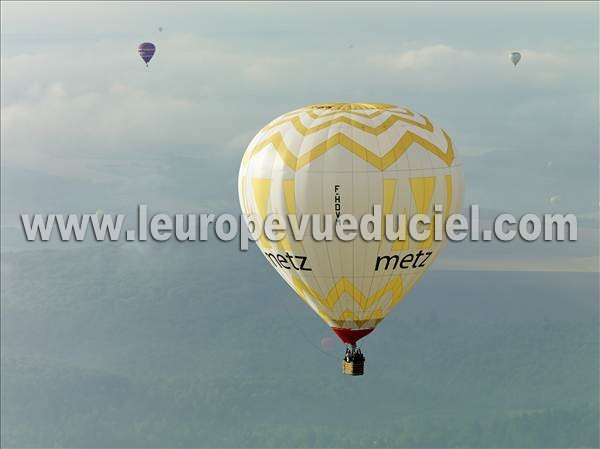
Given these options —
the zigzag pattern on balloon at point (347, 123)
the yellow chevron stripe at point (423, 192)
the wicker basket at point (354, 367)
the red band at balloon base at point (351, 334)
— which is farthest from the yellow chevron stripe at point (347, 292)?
the zigzag pattern on balloon at point (347, 123)

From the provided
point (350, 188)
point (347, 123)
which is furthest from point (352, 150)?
point (350, 188)

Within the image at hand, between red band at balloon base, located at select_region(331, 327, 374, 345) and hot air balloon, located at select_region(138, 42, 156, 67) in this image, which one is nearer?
red band at balloon base, located at select_region(331, 327, 374, 345)

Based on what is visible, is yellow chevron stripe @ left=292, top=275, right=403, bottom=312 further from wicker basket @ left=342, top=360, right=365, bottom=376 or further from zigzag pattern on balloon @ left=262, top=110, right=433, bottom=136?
zigzag pattern on balloon @ left=262, top=110, right=433, bottom=136

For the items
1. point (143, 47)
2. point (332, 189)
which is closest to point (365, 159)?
point (332, 189)

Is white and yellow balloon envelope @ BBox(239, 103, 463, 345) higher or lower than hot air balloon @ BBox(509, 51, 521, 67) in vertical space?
lower


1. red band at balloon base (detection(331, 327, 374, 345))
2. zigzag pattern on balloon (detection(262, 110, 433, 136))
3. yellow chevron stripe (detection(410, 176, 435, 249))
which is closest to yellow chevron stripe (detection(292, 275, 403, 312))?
red band at balloon base (detection(331, 327, 374, 345))

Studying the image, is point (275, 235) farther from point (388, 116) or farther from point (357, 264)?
point (388, 116)

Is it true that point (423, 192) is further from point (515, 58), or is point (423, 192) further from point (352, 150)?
point (515, 58)
